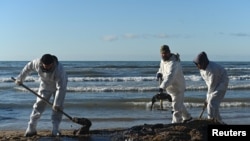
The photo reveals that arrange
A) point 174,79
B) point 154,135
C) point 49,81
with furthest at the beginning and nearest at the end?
1. point 174,79
2. point 49,81
3. point 154,135

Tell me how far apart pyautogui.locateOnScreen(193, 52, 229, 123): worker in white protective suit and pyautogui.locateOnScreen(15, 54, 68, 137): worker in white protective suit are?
8.41 feet

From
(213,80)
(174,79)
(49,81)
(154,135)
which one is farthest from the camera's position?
(174,79)

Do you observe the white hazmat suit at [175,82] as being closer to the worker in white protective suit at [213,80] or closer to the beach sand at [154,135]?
the worker in white protective suit at [213,80]

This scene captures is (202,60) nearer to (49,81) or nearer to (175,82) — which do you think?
(175,82)

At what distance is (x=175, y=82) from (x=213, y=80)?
2.62 ft

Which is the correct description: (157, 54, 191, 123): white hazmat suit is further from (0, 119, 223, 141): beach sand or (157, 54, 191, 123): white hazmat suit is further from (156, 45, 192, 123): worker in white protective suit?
(0, 119, 223, 141): beach sand

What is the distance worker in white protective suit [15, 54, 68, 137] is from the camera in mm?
7816

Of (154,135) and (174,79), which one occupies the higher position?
(174,79)

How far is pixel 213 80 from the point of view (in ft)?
27.4

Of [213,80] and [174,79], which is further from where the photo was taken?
[174,79]

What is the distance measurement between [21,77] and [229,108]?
7738mm

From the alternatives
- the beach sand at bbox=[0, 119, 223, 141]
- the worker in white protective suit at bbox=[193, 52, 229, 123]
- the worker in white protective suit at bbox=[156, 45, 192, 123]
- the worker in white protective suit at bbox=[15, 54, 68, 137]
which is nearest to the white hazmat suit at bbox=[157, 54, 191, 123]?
the worker in white protective suit at bbox=[156, 45, 192, 123]

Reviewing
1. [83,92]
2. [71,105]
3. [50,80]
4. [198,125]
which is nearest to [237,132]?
[198,125]

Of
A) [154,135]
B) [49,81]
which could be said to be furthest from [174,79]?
[49,81]
